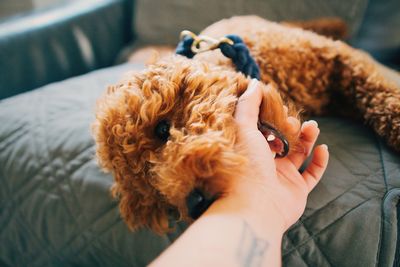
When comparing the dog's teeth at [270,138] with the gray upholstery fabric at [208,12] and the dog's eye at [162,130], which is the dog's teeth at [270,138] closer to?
the dog's eye at [162,130]

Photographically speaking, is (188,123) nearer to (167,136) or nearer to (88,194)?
(167,136)

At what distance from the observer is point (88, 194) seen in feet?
2.88

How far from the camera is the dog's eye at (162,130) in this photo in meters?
0.69

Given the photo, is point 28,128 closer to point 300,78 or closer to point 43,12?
point 43,12

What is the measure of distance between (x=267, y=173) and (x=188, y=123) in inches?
6.7

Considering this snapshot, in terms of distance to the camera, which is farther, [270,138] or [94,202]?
[94,202]

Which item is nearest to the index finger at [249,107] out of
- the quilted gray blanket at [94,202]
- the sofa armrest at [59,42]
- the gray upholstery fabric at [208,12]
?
the quilted gray blanket at [94,202]

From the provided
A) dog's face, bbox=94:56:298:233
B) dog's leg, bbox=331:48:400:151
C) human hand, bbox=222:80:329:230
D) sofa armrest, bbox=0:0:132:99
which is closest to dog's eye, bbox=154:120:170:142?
dog's face, bbox=94:56:298:233

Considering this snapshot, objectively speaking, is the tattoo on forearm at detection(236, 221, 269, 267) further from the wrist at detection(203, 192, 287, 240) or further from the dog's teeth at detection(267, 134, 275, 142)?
the dog's teeth at detection(267, 134, 275, 142)

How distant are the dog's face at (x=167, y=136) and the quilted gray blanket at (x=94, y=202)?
120 millimetres

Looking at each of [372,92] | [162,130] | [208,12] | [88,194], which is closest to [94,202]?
[88,194]

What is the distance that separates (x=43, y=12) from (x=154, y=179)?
1097 millimetres

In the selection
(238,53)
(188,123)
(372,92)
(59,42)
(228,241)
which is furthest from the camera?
(59,42)

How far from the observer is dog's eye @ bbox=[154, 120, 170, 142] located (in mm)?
688
